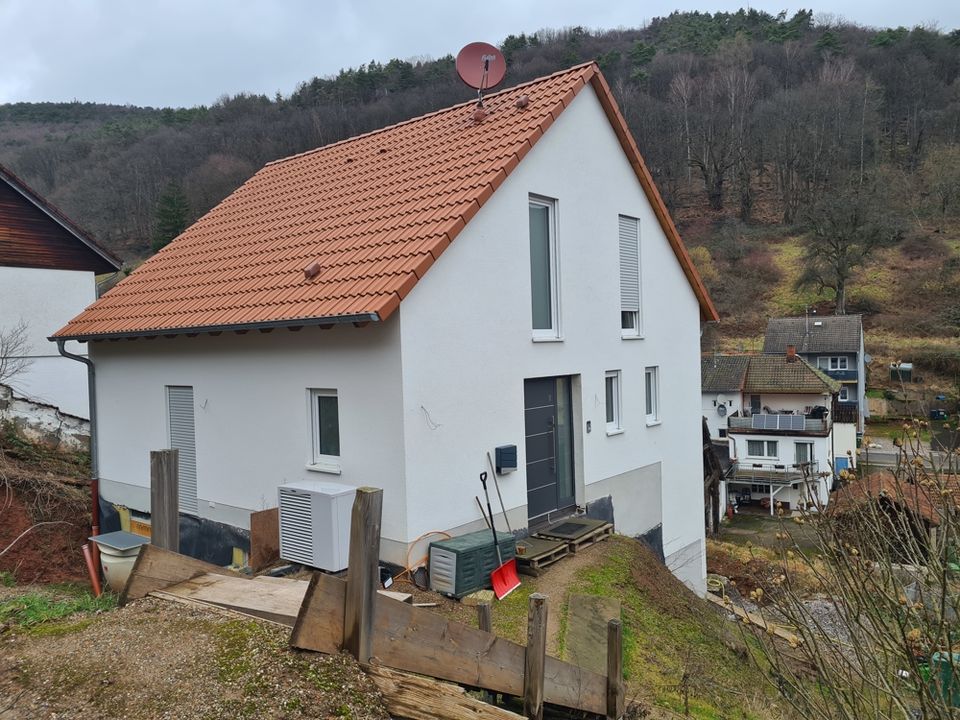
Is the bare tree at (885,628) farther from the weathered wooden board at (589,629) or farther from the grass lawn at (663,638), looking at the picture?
the weathered wooden board at (589,629)

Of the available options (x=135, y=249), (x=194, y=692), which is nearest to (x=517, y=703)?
(x=194, y=692)

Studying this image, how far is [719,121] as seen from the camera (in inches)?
2776

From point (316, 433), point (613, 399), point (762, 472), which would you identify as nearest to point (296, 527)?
point (316, 433)

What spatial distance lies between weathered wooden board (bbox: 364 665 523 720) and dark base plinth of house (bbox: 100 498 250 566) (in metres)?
6.40

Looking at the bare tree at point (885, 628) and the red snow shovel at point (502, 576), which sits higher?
the bare tree at point (885, 628)

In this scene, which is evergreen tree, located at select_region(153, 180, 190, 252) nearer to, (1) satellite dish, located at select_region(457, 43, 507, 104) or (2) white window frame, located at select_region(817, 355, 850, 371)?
(1) satellite dish, located at select_region(457, 43, 507, 104)

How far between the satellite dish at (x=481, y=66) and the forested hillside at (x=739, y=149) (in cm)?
4250

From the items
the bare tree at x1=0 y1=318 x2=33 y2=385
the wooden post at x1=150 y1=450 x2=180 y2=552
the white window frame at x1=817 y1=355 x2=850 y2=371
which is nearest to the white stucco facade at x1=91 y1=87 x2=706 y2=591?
the wooden post at x1=150 y1=450 x2=180 y2=552

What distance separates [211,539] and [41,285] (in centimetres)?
1283

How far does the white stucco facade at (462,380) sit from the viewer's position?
26.4 feet

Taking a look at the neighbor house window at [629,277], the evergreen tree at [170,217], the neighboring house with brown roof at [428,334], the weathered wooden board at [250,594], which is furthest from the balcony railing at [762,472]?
the evergreen tree at [170,217]

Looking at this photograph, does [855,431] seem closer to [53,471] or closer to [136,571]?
[53,471]

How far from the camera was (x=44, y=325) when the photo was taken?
1878 centimetres

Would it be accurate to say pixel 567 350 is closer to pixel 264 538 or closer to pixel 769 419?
pixel 264 538
